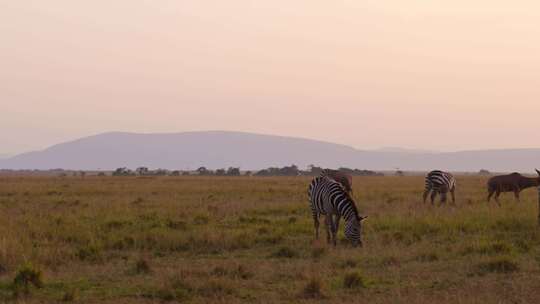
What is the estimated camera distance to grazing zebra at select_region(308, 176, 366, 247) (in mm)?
15695

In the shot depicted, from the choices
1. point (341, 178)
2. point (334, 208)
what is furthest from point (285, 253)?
point (341, 178)

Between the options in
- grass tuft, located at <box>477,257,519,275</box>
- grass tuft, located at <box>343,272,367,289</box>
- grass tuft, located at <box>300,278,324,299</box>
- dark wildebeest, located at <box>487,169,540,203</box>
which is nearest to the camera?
grass tuft, located at <box>300,278,324,299</box>

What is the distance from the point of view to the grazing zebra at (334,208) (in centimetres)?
1570

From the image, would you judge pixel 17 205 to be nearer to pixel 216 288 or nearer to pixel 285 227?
pixel 285 227

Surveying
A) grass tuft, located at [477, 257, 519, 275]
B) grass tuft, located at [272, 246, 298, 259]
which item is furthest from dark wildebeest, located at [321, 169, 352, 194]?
grass tuft, located at [477, 257, 519, 275]

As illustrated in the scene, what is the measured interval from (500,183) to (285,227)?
1340 centimetres

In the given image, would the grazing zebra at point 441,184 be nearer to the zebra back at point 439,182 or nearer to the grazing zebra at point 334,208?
the zebra back at point 439,182

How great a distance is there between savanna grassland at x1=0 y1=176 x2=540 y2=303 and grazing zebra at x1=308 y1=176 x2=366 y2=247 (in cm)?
40

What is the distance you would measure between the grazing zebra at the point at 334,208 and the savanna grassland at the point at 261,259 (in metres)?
0.40

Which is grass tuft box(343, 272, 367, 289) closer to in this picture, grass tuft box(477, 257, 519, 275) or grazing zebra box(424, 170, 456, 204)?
grass tuft box(477, 257, 519, 275)

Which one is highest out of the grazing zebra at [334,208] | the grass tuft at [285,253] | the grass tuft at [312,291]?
the grazing zebra at [334,208]

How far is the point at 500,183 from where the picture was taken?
28906 millimetres

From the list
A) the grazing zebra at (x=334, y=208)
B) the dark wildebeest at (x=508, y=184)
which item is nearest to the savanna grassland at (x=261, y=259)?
the grazing zebra at (x=334, y=208)

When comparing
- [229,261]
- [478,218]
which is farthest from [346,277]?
[478,218]
